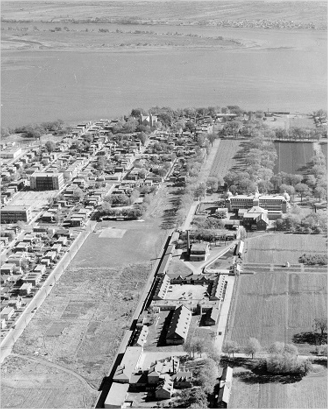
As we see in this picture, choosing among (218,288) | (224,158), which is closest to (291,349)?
(218,288)

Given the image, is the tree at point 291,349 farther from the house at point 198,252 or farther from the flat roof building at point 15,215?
the flat roof building at point 15,215

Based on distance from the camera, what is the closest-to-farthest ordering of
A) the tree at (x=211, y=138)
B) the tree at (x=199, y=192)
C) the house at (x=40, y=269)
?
1. the house at (x=40, y=269)
2. the tree at (x=199, y=192)
3. the tree at (x=211, y=138)

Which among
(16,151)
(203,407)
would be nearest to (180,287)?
(203,407)

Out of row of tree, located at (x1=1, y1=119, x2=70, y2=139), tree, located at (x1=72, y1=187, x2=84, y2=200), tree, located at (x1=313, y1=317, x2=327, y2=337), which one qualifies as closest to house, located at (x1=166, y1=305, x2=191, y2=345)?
tree, located at (x1=313, y1=317, x2=327, y2=337)

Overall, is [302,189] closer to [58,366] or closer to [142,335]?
[142,335]

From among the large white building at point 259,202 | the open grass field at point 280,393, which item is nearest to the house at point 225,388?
the open grass field at point 280,393

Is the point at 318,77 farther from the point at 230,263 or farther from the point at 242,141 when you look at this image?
the point at 230,263
